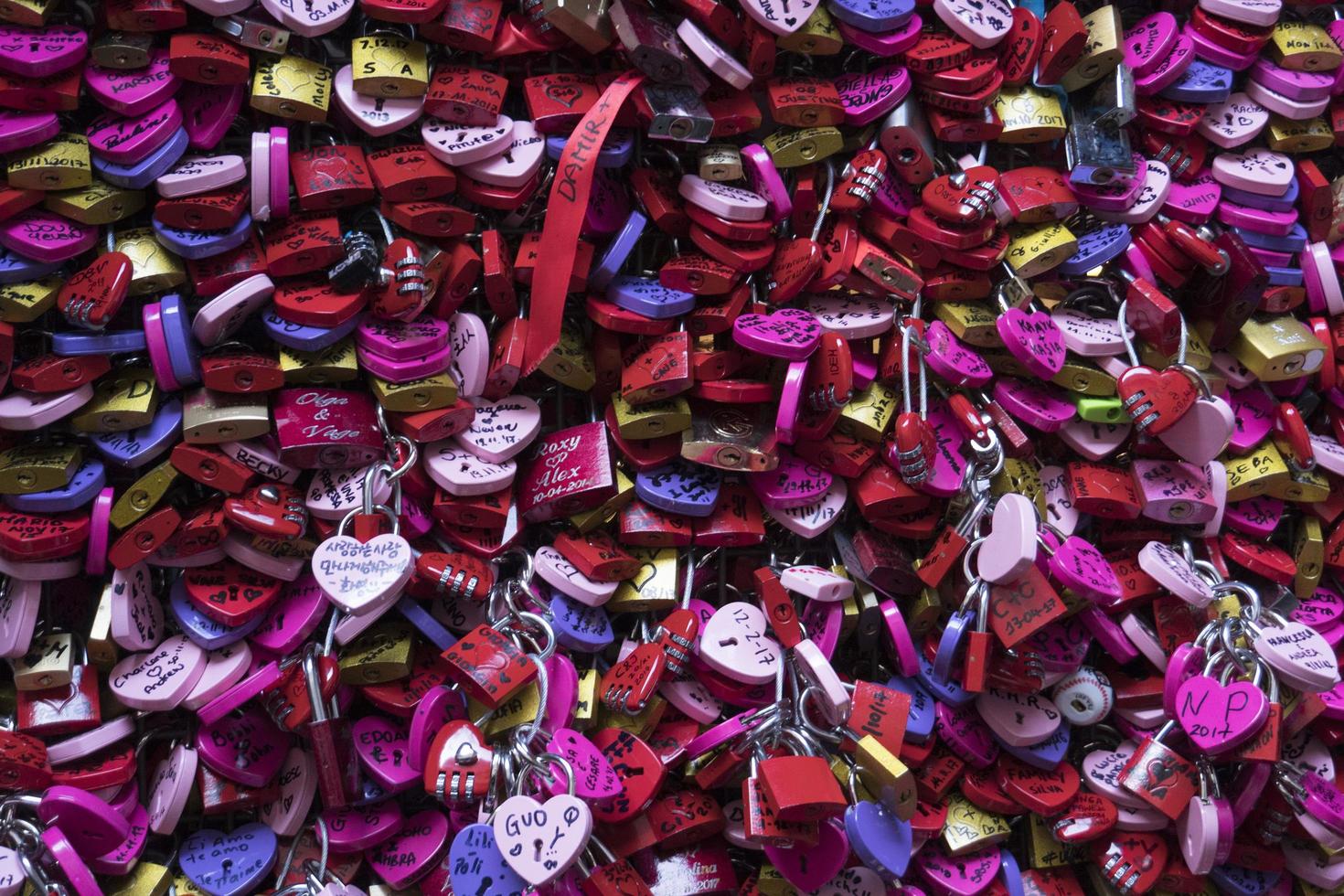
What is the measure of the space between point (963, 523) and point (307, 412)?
0.71 meters

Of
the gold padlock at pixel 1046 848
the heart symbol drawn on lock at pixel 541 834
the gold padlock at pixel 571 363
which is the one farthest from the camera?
the gold padlock at pixel 1046 848

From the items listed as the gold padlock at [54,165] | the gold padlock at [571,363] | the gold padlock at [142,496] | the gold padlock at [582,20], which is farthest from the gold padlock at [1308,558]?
the gold padlock at [54,165]

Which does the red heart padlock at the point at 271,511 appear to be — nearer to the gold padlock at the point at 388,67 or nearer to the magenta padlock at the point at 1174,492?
the gold padlock at the point at 388,67

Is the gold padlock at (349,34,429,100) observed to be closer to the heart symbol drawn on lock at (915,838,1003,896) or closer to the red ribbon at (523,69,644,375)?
the red ribbon at (523,69,644,375)

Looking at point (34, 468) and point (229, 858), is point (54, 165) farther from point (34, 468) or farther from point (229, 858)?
point (229, 858)

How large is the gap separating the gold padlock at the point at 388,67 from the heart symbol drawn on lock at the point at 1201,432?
895 mm

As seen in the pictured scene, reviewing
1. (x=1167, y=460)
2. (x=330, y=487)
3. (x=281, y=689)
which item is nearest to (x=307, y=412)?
(x=330, y=487)

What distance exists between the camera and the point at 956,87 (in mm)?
1323

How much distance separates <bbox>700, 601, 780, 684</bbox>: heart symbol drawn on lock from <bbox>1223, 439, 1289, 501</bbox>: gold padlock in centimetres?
59

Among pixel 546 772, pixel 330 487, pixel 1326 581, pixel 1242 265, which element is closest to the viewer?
pixel 546 772

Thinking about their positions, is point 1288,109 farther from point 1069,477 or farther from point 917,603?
point 917,603

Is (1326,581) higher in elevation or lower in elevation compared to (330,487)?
lower

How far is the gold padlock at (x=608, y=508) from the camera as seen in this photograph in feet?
4.30

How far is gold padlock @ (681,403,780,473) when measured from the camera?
1295mm
